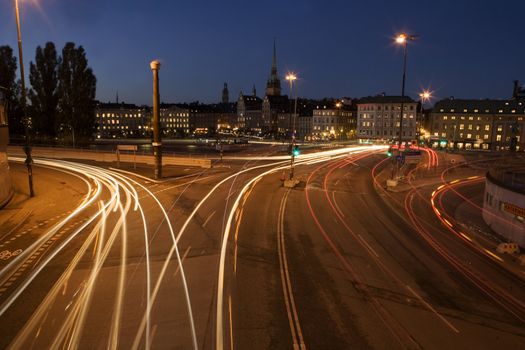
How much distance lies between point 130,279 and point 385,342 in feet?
27.1

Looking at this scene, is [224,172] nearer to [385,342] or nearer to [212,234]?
[212,234]

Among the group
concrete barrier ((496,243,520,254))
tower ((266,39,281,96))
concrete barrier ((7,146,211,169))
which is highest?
tower ((266,39,281,96))

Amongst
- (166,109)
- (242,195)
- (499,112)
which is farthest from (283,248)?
(166,109)

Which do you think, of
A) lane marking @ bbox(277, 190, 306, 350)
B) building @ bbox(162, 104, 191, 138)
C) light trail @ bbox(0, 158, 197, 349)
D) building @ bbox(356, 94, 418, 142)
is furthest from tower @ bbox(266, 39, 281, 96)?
lane marking @ bbox(277, 190, 306, 350)

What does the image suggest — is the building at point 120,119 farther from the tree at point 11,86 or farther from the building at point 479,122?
the building at point 479,122

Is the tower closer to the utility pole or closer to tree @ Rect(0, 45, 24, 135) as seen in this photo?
tree @ Rect(0, 45, 24, 135)

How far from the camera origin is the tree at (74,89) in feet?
186

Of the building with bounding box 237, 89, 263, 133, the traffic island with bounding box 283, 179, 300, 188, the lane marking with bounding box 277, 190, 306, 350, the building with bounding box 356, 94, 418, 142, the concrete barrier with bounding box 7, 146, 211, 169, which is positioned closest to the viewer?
the lane marking with bounding box 277, 190, 306, 350

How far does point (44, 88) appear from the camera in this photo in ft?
194

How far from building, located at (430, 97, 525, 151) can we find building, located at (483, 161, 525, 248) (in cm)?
8394

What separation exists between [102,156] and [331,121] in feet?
335

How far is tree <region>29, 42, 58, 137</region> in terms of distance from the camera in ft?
192

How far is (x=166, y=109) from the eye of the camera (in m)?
196

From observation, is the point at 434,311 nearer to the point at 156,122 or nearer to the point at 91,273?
the point at 91,273
